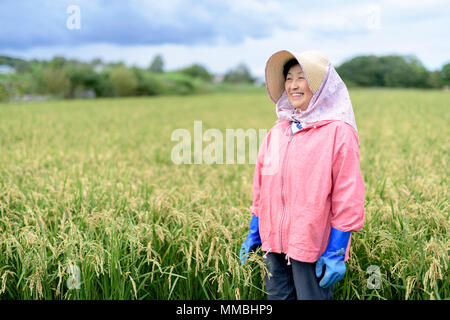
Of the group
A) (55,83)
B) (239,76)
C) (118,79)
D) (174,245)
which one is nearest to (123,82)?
(118,79)

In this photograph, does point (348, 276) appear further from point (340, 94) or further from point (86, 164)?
point (86, 164)

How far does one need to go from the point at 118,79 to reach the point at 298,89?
2269 inches

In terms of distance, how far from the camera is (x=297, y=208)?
1.96 meters

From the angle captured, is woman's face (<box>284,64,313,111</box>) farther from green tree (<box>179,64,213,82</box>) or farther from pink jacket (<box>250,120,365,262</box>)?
green tree (<box>179,64,213,82</box>)

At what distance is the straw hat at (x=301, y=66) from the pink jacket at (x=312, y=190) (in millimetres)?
261

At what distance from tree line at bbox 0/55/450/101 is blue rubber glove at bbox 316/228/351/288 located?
4597 centimetres

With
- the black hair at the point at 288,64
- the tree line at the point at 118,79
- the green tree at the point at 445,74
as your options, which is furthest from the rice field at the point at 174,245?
the green tree at the point at 445,74

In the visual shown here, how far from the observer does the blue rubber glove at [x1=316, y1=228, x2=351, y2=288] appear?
185 centimetres

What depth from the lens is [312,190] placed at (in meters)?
1.92

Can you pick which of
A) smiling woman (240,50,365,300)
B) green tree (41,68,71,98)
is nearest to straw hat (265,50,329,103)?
smiling woman (240,50,365,300)

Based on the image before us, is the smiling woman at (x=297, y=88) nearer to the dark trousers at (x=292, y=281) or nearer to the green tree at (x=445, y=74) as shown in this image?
the dark trousers at (x=292, y=281)

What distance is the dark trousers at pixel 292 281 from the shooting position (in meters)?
1.99
